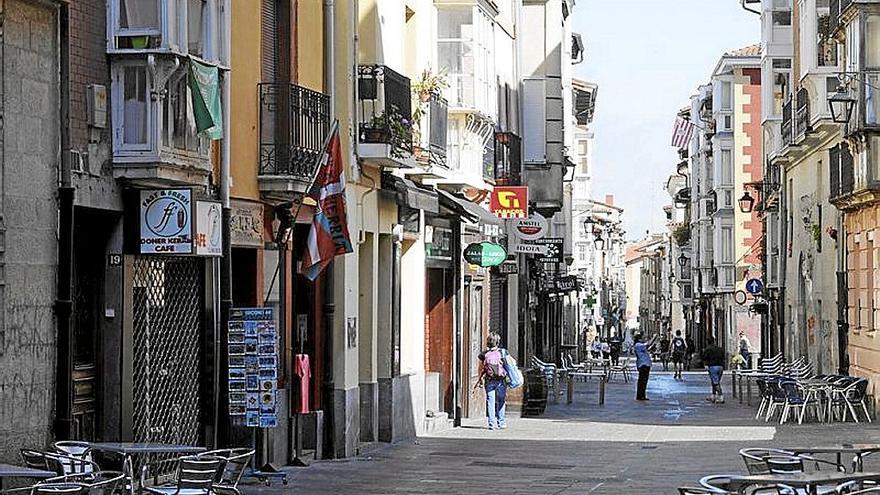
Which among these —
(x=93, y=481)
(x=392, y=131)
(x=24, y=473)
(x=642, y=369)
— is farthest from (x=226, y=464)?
(x=642, y=369)

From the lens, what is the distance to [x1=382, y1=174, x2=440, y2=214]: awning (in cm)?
2822

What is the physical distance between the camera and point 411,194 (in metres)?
28.7

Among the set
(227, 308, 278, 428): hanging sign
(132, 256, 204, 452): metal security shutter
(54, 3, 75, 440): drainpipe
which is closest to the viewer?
(54, 3, 75, 440): drainpipe

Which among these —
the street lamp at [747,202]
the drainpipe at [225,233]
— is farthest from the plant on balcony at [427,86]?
the street lamp at [747,202]

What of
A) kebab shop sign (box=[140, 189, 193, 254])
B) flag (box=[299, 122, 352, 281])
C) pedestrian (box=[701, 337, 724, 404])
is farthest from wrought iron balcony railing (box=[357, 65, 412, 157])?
pedestrian (box=[701, 337, 724, 404])

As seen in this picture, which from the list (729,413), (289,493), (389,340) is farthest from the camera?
(729,413)

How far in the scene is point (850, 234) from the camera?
128ft

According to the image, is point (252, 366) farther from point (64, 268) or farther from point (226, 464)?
point (226, 464)

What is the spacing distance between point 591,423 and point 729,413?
5.07m

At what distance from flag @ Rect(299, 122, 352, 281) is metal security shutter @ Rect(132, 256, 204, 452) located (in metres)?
1.58

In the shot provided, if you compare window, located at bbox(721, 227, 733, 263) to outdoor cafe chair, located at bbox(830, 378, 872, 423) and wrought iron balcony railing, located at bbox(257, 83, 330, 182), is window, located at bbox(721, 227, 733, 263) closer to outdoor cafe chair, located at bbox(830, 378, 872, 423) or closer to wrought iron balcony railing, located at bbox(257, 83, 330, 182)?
outdoor cafe chair, located at bbox(830, 378, 872, 423)

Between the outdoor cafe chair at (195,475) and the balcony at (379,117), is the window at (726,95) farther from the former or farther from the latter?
the outdoor cafe chair at (195,475)

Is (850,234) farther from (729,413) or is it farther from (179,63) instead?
(179,63)

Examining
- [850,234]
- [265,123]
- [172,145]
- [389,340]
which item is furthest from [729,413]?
[172,145]
